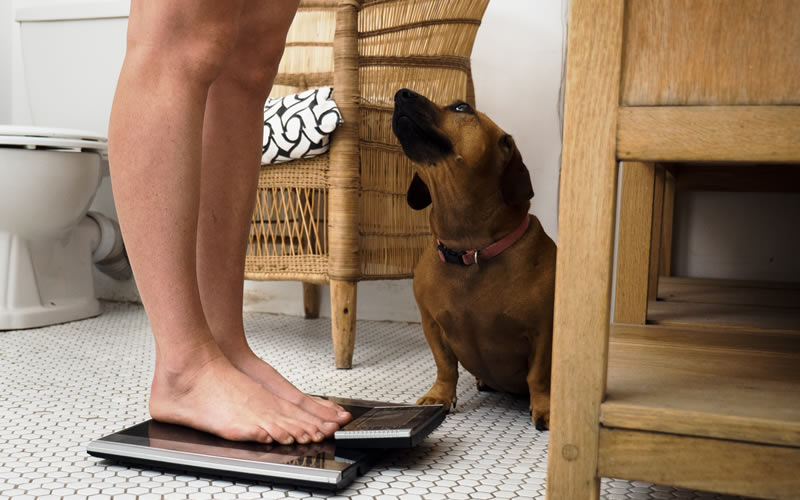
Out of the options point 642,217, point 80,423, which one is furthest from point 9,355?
point 642,217

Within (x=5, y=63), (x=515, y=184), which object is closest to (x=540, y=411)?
(x=515, y=184)

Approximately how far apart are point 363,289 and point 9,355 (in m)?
0.90

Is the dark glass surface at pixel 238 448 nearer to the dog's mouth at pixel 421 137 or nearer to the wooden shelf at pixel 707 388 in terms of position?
the wooden shelf at pixel 707 388

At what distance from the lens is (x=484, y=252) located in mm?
1066

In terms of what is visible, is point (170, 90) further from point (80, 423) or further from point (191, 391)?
point (80, 423)

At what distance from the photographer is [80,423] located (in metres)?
1.00

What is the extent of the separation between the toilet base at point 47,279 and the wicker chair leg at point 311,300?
A: 562mm

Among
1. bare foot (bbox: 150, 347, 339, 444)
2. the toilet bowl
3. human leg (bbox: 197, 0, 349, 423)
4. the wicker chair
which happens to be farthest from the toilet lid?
bare foot (bbox: 150, 347, 339, 444)

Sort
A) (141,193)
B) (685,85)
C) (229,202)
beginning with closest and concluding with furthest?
1. (685,85)
2. (141,193)
3. (229,202)

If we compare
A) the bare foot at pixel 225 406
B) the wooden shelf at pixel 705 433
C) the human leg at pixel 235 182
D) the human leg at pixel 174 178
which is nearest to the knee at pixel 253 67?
the human leg at pixel 235 182

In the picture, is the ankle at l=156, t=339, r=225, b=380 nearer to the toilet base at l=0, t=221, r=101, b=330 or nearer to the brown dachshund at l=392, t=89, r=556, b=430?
the brown dachshund at l=392, t=89, r=556, b=430

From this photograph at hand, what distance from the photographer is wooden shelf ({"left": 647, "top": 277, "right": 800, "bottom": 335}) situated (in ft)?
3.48

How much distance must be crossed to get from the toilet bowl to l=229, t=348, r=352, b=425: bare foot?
1.03 meters

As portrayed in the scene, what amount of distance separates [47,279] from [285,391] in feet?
3.99
